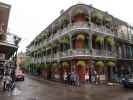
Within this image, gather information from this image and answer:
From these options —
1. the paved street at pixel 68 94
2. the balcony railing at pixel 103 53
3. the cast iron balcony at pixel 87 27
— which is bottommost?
the paved street at pixel 68 94

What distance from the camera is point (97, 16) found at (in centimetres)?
2317

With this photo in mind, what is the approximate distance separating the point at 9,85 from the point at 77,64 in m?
9.46

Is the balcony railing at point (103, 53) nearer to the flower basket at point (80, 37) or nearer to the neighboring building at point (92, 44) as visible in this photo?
the neighboring building at point (92, 44)

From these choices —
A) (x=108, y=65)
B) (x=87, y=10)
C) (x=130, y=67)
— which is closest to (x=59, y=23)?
(x=87, y=10)

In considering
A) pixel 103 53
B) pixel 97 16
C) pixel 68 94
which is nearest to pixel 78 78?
pixel 103 53

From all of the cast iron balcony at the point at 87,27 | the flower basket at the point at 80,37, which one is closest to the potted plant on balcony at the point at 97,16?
the cast iron balcony at the point at 87,27

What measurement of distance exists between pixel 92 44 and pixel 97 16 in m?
4.10

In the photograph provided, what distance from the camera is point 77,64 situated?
2133 cm

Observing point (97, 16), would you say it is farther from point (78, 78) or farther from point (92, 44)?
point (78, 78)

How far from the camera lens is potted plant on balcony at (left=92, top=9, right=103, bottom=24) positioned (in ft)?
75.9

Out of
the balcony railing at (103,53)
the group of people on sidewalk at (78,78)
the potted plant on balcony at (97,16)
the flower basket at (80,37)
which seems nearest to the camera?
the group of people on sidewalk at (78,78)

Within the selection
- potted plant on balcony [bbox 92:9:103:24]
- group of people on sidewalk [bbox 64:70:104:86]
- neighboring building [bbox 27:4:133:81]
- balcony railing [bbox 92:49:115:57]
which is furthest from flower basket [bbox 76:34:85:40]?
group of people on sidewalk [bbox 64:70:104:86]

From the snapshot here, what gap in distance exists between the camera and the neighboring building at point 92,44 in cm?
2230

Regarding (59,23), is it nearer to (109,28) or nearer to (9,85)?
(109,28)
